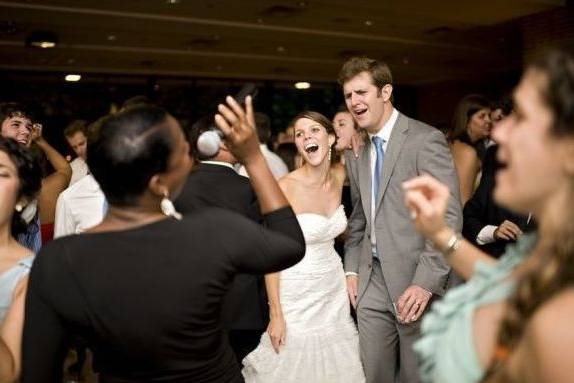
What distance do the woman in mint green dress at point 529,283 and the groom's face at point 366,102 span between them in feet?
5.15

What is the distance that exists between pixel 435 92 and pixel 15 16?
10.1m

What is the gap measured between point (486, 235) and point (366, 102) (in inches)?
36.9

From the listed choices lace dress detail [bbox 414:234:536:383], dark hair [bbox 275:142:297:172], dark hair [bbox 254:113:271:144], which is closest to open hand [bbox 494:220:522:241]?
lace dress detail [bbox 414:234:536:383]

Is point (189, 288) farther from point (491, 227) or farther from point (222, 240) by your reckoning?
point (491, 227)

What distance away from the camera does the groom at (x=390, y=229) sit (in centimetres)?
250

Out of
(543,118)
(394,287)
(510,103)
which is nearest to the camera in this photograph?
(543,118)

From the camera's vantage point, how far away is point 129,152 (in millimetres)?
1315

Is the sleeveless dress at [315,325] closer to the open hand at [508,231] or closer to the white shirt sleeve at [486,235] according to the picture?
the white shirt sleeve at [486,235]

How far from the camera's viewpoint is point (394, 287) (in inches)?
102

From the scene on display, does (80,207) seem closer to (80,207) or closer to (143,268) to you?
(80,207)

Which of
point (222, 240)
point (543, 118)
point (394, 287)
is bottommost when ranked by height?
point (394, 287)

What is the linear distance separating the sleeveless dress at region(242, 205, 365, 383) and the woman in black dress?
5.81 ft

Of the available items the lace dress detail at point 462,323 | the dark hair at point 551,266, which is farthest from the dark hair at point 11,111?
the dark hair at point 551,266

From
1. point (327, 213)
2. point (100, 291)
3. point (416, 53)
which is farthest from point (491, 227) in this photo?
point (416, 53)
